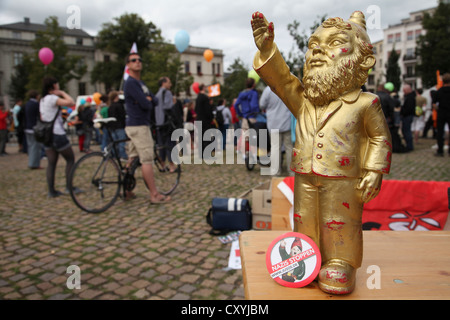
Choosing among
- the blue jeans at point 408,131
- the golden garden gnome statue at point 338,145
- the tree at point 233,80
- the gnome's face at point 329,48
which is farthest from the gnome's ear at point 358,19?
the tree at point 233,80

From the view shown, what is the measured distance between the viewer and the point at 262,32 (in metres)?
1.39

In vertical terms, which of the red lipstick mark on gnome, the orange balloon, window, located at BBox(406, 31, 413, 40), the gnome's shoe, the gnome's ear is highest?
window, located at BBox(406, 31, 413, 40)

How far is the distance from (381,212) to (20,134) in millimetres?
13566

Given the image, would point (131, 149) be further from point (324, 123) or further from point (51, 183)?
point (324, 123)

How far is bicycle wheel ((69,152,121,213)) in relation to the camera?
4680 mm

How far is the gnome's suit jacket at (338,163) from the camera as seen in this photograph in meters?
1.38

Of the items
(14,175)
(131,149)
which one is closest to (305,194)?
(131,149)

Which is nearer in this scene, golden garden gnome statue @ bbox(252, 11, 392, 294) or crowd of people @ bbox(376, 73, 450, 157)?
golden garden gnome statue @ bbox(252, 11, 392, 294)

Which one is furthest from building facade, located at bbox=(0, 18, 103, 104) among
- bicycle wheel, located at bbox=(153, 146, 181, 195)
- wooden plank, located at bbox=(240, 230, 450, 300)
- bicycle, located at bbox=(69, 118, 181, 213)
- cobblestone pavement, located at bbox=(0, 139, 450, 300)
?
wooden plank, located at bbox=(240, 230, 450, 300)

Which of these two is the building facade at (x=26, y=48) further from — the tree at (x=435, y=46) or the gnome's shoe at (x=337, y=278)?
the gnome's shoe at (x=337, y=278)

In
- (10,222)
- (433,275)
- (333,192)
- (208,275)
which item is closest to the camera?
(333,192)

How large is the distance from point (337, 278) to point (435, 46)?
42710 millimetres

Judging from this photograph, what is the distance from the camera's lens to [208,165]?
8.58 meters

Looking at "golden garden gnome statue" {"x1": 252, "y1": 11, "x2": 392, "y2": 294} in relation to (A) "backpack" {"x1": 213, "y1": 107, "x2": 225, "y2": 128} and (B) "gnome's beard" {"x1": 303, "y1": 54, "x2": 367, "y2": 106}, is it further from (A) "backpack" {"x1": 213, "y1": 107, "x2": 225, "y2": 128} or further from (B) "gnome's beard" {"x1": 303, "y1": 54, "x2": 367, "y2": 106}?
(A) "backpack" {"x1": 213, "y1": 107, "x2": 225, "y2": 128}
